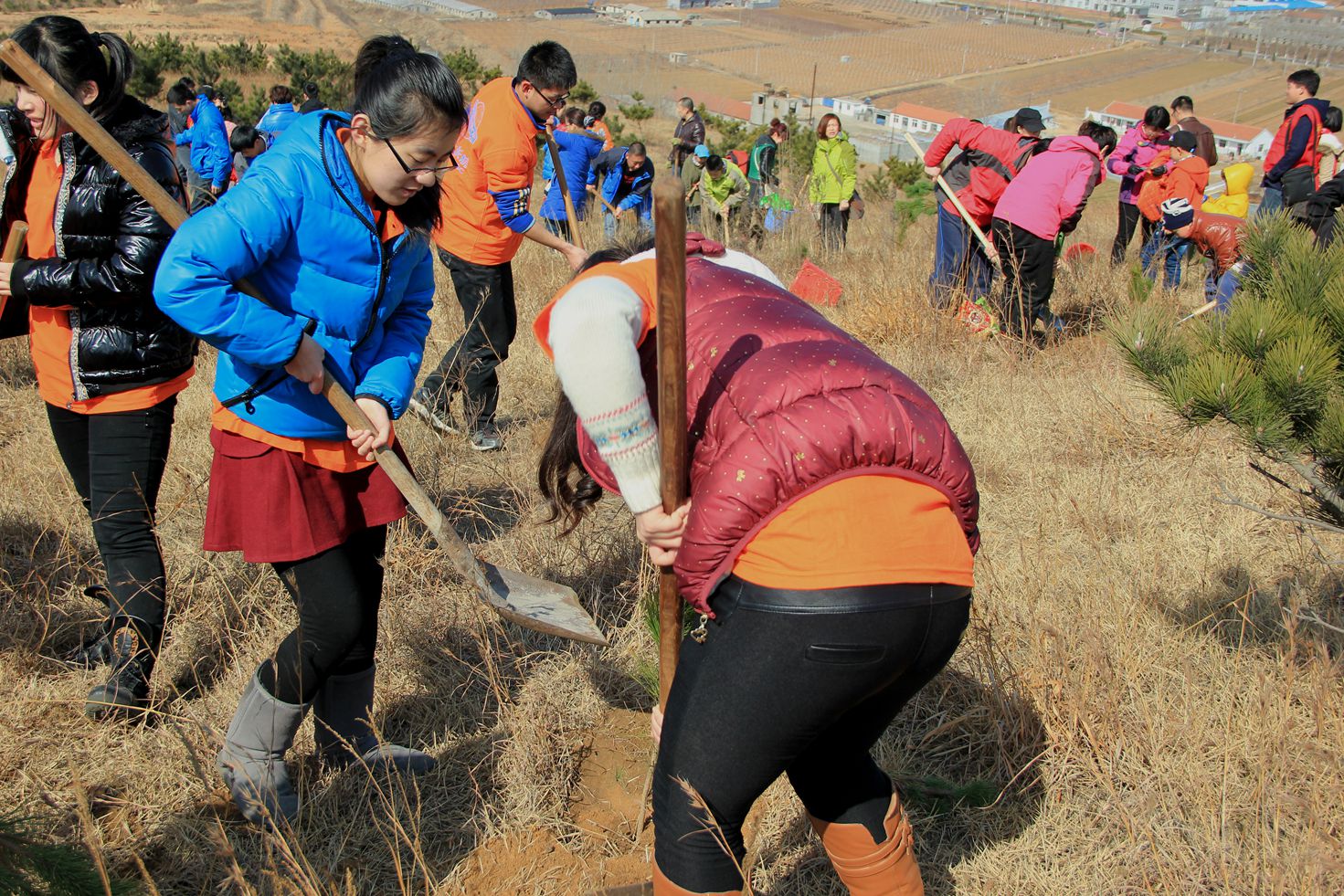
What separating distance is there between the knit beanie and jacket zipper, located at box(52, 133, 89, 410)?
23.3 feet

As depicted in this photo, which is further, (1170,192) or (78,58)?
(1170,192)

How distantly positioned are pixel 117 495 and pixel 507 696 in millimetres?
1163

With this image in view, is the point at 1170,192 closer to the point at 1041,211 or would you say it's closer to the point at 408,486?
the point at 1041,211

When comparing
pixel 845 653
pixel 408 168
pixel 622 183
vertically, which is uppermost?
pixel 408 168

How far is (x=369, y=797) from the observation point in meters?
2.44

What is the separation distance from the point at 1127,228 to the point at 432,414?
7.33m

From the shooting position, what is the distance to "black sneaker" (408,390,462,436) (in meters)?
4.42

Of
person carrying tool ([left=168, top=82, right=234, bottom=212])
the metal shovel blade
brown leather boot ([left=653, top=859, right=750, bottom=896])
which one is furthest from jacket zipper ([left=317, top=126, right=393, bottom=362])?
person carrying tool ([left=168, top=82, right=234, bottom=212])

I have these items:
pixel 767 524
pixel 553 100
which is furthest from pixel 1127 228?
pixel 767 524

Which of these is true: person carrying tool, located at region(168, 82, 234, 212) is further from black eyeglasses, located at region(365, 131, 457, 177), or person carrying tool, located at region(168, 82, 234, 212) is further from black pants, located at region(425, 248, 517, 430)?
black eyeglasses, located at region(365, 131, 457, 177)

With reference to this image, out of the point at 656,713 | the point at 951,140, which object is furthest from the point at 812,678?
the point at 951,140

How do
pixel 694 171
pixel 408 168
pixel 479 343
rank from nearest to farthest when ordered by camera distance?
1. pixel 408 168
2. pixel 479 343
3. pixel 694 171

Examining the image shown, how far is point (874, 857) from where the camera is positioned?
1.64m

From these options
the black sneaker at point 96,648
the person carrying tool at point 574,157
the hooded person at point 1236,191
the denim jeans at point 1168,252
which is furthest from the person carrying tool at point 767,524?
the hooded person at point 1236,191
